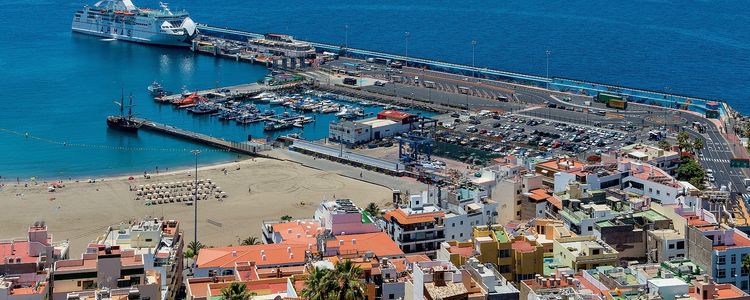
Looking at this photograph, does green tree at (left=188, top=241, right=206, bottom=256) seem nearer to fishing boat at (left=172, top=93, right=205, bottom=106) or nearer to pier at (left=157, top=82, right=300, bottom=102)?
fishing boat at (left=172, top=93, right=205, bottom=106)

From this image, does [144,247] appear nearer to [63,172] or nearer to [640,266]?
[640,266]

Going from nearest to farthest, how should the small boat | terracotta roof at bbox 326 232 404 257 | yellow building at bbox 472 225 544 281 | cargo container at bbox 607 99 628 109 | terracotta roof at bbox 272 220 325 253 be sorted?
yellow building at bbox 472 225 544 281
terracotta roof at bbox 326 232 404 257
terracotta roof at bbox 272 220 325 253
cargo container at bbox 607 99 628 109
the small boat

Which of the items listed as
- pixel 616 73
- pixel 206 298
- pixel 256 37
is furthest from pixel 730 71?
pixel 206 298

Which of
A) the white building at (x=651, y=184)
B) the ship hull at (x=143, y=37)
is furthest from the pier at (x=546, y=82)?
the white building at (x=651, y=184)

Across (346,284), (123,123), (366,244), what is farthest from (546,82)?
(346,284)

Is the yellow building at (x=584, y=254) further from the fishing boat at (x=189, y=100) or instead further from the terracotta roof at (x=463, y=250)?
the fishing boat at (x=189, y=100)

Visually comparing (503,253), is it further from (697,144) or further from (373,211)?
(697,144)

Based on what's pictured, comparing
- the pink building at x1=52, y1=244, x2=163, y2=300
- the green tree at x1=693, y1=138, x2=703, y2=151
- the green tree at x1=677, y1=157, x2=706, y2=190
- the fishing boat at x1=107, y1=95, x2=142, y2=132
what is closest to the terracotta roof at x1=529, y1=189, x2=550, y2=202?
the green tree at x1=677, y1=157, x2=706, y2=190
